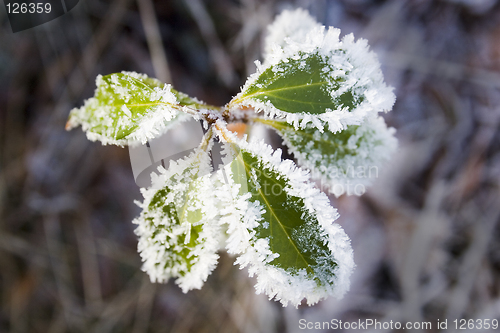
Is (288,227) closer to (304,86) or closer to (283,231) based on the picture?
(283,231)

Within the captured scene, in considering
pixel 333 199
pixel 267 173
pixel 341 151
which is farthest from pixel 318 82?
pixel 333 199

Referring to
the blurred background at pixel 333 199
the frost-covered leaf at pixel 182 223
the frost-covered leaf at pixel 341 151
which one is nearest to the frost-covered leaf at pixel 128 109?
the frost-covered leaf at pixel 182 223

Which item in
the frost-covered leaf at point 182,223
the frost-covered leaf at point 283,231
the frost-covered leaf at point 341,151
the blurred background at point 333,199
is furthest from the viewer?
the blurred background at point 333,199

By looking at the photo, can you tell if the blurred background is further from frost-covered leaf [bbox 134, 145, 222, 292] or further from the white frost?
frost-covered leaf [bbox 134, 145, 222, 292]

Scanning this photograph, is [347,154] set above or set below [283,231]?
above

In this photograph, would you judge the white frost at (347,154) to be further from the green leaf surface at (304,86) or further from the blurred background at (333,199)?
the blurred background at (333,199)
